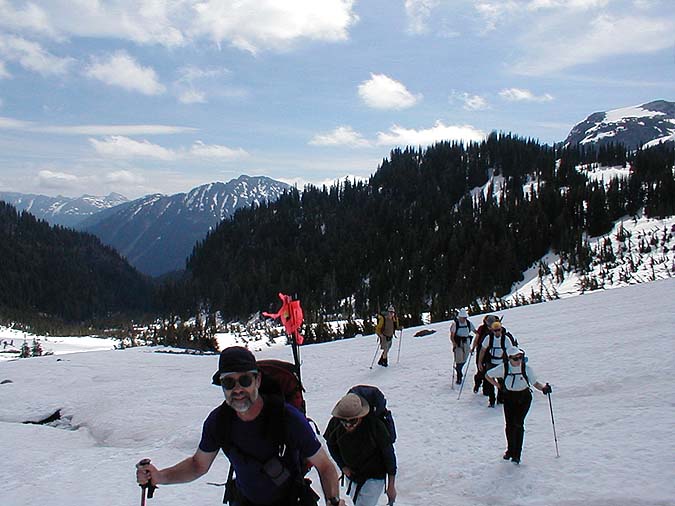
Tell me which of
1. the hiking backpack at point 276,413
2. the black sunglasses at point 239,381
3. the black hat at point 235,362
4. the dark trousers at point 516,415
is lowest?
the dark trousers at point 516,415

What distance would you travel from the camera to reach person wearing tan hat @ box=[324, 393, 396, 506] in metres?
4.64

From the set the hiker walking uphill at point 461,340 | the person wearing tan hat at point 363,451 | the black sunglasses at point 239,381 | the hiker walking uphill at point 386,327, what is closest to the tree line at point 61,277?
the hiker walking uphill at point 386,327

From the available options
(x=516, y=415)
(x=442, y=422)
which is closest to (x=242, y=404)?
(x=516, y=415)

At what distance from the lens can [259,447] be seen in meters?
3.18

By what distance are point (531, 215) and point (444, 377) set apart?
70035mm

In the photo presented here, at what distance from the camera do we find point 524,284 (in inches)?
2441

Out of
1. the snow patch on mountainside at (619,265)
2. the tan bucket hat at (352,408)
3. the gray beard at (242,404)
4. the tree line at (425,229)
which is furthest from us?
the tree line at (425,229)

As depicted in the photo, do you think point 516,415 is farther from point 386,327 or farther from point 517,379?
point 386,327

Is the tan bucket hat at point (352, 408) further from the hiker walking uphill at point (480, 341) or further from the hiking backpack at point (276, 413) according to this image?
the hiker walking uphill at point (480, 341)

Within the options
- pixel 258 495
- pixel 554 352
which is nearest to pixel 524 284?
pixel 554 352

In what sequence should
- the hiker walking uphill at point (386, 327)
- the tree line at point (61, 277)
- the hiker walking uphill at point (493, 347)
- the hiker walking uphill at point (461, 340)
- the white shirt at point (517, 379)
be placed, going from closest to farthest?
1. the white shirt at point (517, 379)
2. the hiker walking uphill at point (493, 347)
3. the hiker walking uphill at point (461, 340)
4. the hiker walking uphill at point (386, 327)
5. the tree line at point (61, 277)

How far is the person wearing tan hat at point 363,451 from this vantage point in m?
4.64

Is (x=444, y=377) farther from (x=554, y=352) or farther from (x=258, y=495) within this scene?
(x=258, y=495)

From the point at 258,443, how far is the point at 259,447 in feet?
0.10
